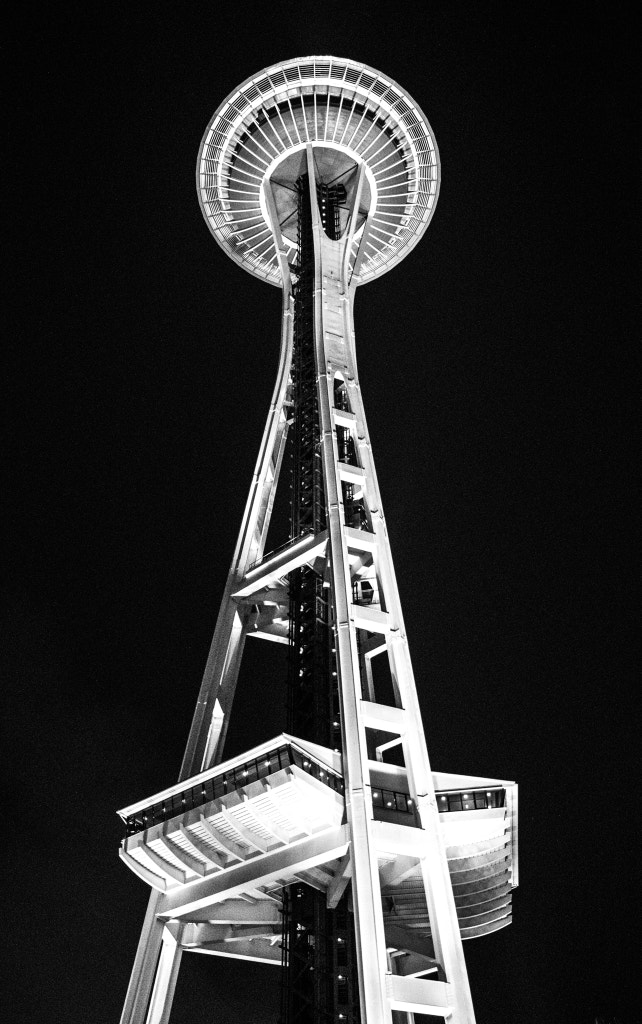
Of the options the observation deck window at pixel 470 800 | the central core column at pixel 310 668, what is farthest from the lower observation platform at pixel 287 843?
the central core column at pixel 310 668

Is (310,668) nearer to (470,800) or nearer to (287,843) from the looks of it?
(470,800)

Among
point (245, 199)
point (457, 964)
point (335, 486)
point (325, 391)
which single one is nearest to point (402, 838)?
point (457, 964)

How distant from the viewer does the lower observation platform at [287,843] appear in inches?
1038

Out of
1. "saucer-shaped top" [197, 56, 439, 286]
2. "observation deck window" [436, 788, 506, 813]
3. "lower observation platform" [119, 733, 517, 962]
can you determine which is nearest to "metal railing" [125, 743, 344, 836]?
"lower observation platform" [119, 733, 517, 962]

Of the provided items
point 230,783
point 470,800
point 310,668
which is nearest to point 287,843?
point 230,783

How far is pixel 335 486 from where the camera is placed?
35094mm

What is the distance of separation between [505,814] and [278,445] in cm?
1985

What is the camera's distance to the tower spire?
1033 inches

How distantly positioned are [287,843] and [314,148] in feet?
121

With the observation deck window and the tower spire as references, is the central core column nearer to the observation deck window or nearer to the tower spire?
the tower spire

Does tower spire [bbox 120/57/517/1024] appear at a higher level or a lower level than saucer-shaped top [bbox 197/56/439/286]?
lower

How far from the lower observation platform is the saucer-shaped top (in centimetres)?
3320

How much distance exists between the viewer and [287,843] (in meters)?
27.3

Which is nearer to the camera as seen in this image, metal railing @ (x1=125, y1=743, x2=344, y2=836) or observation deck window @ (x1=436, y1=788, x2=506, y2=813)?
metal railing @ (x1=125, y1=743, x2=344, y2=836)
